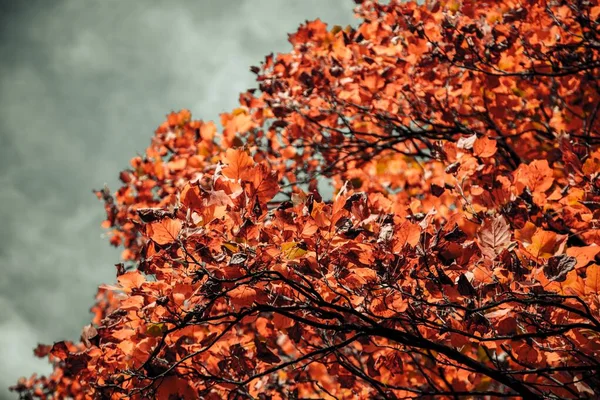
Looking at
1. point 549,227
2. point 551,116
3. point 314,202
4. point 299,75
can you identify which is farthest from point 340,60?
point 314,202

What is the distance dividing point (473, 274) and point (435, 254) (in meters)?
0.15

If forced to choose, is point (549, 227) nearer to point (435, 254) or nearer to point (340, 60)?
point (435, 254)

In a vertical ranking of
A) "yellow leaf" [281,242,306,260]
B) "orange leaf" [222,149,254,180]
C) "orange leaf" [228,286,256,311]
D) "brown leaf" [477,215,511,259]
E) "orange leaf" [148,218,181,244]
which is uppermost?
"orange leaf" [222,149,254,180]

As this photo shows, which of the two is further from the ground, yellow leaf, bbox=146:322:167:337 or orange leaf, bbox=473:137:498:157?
orange leaf, bbox=473:137:498:157

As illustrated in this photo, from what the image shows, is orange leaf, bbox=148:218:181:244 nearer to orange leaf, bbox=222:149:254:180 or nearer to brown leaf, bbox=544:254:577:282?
orange leaf, bbox=222:149:254:180

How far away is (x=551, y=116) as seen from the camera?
13.5 feet

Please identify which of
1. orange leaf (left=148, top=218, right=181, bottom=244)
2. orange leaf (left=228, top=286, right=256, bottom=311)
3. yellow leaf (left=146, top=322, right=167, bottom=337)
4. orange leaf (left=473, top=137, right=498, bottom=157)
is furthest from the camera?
orange leaf (left=473, top=137, right=498, bottom=157)

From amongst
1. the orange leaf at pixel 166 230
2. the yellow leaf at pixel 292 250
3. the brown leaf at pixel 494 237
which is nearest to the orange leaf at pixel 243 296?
the yellow leaf at pixel 292 250

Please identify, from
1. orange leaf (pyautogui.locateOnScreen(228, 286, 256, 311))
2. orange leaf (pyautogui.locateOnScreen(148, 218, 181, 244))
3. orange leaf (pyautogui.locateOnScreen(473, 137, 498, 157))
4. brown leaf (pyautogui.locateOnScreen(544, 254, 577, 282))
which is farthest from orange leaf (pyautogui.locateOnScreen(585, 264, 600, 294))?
orange leaf (pyautogui.locateOnScreen(148, 218, 181, 244))

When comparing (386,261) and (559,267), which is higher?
(386,261)

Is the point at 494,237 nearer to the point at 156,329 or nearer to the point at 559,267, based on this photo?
the point at 559,267

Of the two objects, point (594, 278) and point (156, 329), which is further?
point (156, 329)

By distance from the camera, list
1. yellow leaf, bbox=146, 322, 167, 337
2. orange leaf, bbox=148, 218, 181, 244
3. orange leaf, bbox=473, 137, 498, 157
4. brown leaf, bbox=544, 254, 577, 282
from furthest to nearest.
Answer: orange leaf, bbox=473, 137, 498, 157 → yellow leaf, bbox=146, 322, 167, 337 → orange leaf, bbox=148, 218, 181, 244 → brown leaf, bbox=544, 254, 577, 282

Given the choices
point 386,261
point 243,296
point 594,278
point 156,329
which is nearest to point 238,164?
point 243,296
